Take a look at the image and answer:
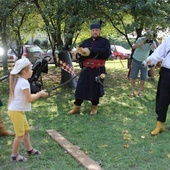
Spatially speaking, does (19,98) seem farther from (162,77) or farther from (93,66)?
(93,66)

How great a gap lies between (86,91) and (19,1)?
3.41 meters

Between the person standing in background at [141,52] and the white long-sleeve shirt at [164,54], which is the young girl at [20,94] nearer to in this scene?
the white long-sleeve shirt at [164,54]

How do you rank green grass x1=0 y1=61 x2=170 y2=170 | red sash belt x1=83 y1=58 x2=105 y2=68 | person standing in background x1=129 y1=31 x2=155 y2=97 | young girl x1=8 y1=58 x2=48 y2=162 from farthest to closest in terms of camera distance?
person standing in background x1=129 y1=31 x2=155 y2=97, red sash belt x1=83 y1=58 x2=105 y2=68, green grass x1=0 y1=61 x2=170 y2=170, young girl x1=8 y1=58 x2=48 y2=162

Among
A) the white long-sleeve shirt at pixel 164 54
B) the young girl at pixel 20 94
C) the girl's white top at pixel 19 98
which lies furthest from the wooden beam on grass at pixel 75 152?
the white long-sleeve shirt at pixel 164 54

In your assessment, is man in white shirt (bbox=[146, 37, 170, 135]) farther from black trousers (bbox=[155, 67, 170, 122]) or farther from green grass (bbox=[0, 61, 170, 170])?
green grass (bbox=[0, 61, 170, 170])

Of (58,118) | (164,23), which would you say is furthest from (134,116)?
(164,23)

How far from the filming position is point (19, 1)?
7809 millimetres

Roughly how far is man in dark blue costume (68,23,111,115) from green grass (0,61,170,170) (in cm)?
39

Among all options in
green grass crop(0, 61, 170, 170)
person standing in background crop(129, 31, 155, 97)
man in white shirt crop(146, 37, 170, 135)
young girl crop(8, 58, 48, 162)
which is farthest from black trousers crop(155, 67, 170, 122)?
person standing in background crop(129, 31, 155, 97)

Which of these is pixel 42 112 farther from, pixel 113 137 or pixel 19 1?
pixel 19 1

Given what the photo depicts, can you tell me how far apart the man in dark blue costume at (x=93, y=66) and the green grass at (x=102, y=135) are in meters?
0.39

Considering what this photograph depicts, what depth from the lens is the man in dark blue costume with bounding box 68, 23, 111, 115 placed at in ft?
18.3

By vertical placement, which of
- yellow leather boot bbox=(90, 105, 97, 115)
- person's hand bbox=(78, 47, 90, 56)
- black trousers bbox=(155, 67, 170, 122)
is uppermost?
person's hand bbox=(78, 47, 90, 56)

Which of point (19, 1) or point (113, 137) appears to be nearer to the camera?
point (113, 137)
